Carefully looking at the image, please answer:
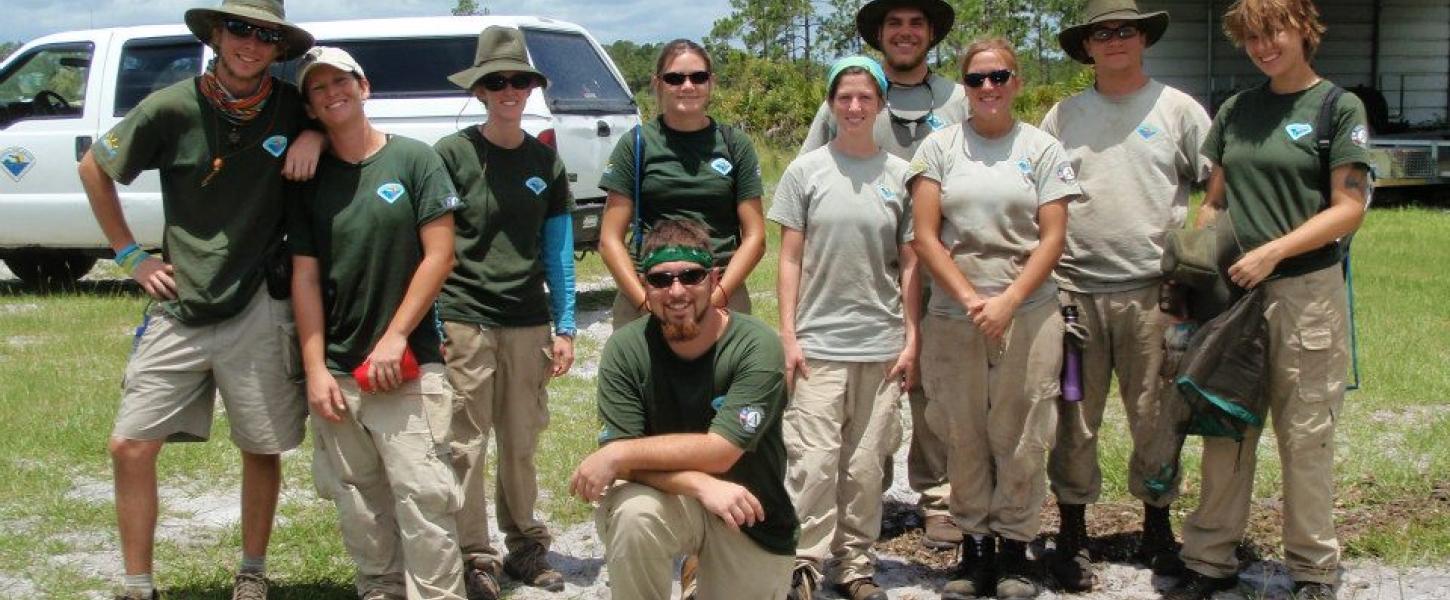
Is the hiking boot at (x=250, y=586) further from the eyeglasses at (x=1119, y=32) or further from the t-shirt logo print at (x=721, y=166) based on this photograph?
the eyeglasses at (x=1119, y=32)

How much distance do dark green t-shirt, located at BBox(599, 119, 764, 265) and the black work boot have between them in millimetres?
1463

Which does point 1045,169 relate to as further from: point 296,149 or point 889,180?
point 296,149

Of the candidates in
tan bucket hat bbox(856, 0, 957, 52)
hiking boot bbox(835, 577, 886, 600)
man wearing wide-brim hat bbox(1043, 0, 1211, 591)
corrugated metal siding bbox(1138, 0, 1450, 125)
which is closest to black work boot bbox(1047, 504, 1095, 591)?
man wearing wide-brim hat bbox(1043, 0, 1211, 591)

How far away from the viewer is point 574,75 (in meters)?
10.1

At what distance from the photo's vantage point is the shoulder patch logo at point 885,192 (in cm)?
448

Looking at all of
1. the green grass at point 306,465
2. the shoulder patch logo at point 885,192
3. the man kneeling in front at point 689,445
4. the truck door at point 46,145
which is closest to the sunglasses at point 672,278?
the man kneeling in front at point 689,445

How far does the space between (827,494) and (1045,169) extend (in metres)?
1.24

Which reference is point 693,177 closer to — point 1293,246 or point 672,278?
point 672,278

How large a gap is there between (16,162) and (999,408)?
900 centimetres

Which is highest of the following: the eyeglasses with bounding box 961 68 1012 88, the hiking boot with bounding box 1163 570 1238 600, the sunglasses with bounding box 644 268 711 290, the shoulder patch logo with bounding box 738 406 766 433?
the eyeglasses with bounding box 961 68 1012 88

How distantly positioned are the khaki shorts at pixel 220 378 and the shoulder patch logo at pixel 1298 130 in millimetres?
3078

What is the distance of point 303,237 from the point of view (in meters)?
4.11

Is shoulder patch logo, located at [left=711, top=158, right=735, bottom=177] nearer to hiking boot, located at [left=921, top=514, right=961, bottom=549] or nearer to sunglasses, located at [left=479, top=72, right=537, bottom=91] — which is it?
sunglasses, located at [left=479, top=72, right=537, bottom=91]

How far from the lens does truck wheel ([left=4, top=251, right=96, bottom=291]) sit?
12.1 meters
